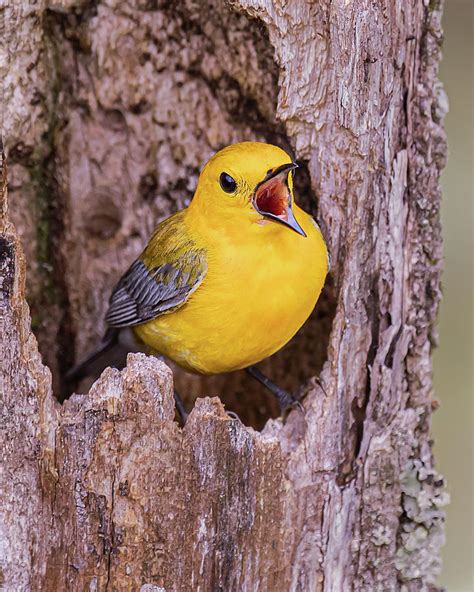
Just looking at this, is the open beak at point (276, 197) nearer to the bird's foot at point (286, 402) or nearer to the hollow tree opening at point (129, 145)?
the hollow tree opening at point (129, 145)

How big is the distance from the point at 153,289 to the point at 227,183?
0.64 meters

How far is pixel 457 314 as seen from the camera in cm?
645

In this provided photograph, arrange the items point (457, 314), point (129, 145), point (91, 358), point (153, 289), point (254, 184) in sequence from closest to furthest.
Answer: point (254, 184)
point (153, 289)
point (91, 358)
point (129, 145)
point (457, 314)

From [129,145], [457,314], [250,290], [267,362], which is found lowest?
[250,290]

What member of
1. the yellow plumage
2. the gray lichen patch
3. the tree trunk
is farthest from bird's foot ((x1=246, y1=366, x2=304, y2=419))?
the gray lichen patch

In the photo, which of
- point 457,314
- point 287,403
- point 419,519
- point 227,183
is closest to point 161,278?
point 227,183

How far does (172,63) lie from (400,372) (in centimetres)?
180

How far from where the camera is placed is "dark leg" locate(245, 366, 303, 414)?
4.39 metres

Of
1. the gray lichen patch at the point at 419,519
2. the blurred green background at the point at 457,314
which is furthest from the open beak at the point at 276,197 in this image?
the blurred green background at the point at 457,314

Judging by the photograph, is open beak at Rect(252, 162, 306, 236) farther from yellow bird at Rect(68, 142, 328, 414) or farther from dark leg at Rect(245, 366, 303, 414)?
dark leg at Rect(245, 366, 303, 414)

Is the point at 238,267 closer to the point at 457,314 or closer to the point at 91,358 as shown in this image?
the point at 91,358

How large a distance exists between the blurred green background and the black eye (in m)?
2.46

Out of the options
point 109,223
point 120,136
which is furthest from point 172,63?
point 109,223

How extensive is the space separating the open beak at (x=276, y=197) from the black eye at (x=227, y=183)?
0.09 meters
